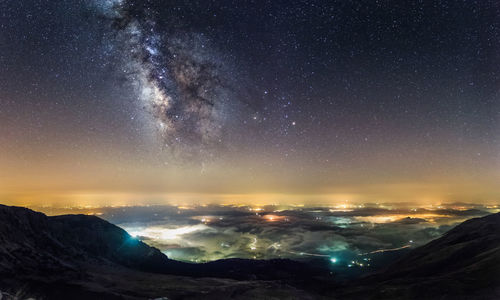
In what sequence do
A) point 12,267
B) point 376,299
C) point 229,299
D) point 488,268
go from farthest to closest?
1. point 376,299
2. point 488,268
3. point 229,299
4. point 12,267

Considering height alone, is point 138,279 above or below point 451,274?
below

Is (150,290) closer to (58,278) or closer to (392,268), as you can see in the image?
(58,278)

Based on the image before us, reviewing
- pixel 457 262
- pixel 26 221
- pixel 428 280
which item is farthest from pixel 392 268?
pixel 26 221

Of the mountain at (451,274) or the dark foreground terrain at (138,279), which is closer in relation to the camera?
the dark foreground terrain at (138,279)

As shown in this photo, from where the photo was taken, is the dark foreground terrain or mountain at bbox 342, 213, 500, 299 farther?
mountain at bbox 342, 213, 500, 299

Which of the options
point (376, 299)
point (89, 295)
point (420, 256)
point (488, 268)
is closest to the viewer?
point (89, 295)

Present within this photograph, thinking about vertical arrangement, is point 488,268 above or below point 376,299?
above

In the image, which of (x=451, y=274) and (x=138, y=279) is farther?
(x=138, y=279)

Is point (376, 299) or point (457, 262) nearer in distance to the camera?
point (376, 299)
